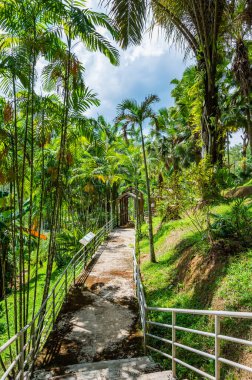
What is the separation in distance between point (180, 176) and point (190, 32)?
4.29 m

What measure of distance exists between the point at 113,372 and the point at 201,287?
113 inches

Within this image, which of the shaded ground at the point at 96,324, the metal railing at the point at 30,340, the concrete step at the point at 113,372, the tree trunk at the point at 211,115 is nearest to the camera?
the metal railing at the point at 30,340

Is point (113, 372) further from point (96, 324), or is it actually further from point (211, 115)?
point (211, 115)

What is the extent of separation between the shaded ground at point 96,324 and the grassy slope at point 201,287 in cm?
68

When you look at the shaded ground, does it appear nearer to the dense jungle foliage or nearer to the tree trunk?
the dense jungle foliage

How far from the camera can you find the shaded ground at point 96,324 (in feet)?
18.2

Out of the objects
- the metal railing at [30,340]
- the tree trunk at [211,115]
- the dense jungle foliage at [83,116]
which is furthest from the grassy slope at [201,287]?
the tree trunk at [211,115]

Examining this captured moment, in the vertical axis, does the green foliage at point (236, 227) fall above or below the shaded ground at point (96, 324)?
above

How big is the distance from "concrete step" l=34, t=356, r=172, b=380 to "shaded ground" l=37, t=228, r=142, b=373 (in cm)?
27

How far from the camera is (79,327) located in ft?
21.7

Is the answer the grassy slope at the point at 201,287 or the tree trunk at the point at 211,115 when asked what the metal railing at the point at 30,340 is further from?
the tree trunk at the point at 211,115

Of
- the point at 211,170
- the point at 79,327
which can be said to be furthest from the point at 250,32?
the point at 79,327

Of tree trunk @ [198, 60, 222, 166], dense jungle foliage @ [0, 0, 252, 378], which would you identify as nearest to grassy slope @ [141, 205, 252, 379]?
dense jungle foliage @ [0, 0, 252, 378]

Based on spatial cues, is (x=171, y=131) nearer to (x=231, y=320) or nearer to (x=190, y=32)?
(x=190, y=32)
